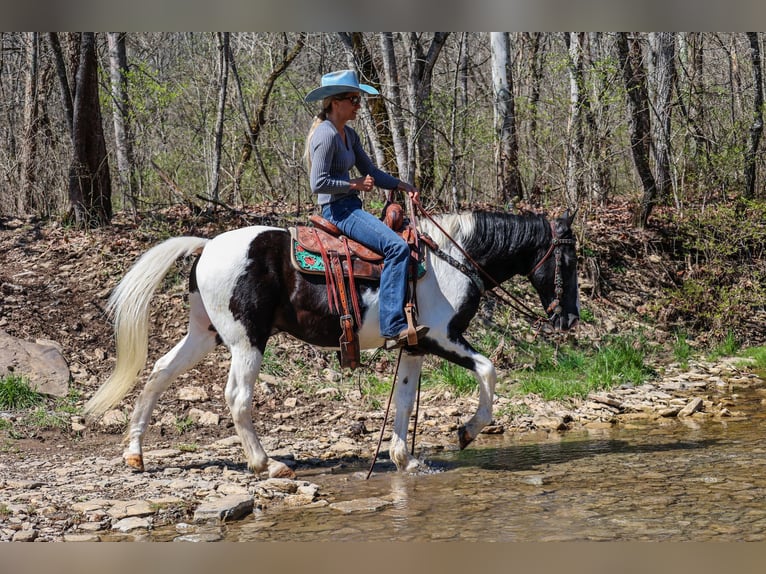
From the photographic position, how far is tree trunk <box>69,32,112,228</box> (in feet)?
41.5

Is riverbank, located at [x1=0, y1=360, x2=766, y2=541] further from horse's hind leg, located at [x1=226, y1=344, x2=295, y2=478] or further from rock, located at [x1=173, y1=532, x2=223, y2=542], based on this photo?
horse's hind leg, located at [x1=226, y1=344, x2=295, y2=478]

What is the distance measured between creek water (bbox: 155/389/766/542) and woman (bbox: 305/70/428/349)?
125cm

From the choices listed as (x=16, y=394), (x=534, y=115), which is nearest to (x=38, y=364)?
A: (x=16, y=394)

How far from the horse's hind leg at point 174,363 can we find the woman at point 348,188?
54.3 inches

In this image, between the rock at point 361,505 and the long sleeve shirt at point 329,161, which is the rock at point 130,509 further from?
the long sleeve shirt at point 329,161

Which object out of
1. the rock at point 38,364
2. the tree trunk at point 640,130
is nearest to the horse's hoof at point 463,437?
the rock at point 38,364

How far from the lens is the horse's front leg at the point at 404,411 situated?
689 cm

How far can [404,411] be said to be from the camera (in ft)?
22.9

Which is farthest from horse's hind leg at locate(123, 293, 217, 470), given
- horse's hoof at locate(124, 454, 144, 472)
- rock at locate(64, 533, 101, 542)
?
rock at locate(64, 533, 101, 542)

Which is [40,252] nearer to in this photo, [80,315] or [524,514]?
[80,315]

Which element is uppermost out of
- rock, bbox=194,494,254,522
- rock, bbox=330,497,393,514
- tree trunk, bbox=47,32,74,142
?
tree trunk, bbox=47,32,74,142

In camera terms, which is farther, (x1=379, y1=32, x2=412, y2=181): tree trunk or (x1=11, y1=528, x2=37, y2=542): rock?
(x1=379, y1=32, x2=412, y2=181): tree trunk

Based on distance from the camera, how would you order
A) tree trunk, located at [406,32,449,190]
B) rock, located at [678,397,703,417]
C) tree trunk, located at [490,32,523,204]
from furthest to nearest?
1. tree trunk, located at [490,32,523,204]
2. tree trunk, located at [406,32,449,190]
3. rock, located at [678,397,703,417]

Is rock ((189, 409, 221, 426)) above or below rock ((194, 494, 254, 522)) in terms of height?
above
